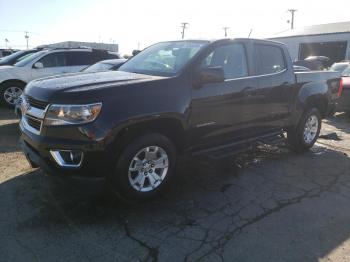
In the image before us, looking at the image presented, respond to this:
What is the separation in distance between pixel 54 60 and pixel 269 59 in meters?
7.56

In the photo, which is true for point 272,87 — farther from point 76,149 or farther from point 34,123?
point 34,123

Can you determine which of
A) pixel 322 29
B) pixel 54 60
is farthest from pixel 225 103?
pixel 322 29

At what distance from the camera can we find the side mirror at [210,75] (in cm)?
433

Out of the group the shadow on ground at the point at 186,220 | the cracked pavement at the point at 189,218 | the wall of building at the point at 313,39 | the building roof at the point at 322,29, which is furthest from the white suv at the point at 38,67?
the building roof at the point at 322,29

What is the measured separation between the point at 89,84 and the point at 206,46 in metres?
1.65

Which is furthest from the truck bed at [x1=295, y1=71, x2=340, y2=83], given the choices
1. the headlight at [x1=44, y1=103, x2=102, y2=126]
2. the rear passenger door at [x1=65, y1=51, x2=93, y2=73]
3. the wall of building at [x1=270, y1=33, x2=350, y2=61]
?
the wall of building at [x1=270, y1=33, x2=350, y2=61]

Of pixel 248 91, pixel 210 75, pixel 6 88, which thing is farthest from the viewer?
pixel 6 88

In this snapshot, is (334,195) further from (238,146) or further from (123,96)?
(123,96)

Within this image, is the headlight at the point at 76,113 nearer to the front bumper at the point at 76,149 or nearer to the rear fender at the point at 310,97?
the front bumper at the point at 76,149

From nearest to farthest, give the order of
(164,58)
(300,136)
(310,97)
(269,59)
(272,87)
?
(164,58) < (272,87) < (269,59) < (310,97) < (300,136)

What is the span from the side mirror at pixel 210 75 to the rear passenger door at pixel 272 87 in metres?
1.06

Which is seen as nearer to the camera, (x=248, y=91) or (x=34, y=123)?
(x=34, y=123)

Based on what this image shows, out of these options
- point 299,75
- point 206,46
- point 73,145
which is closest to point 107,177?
point 73,145

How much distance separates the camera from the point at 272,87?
5.53 metres
